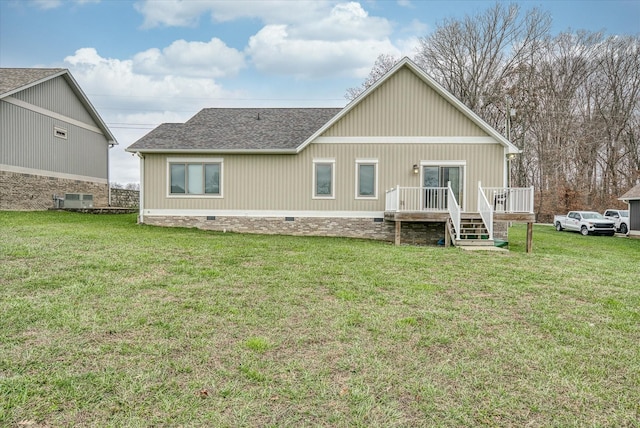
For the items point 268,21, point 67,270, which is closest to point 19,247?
point 67,270

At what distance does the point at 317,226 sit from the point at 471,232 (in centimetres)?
504

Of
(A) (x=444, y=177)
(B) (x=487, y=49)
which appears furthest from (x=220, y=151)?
(B) (x=487, y=49)

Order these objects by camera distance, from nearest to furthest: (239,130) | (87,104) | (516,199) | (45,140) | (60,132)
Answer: (516,199) → (239,130) → (45,140) → (60,132) → (87,104)

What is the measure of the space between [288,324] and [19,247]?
6474 millimetres

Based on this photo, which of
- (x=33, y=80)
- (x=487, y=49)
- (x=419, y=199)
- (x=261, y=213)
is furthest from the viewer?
(x=487, y=49)

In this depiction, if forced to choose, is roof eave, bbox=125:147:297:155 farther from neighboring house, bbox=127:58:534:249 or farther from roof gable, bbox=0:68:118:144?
roof gable, bbox=0:68:118:144

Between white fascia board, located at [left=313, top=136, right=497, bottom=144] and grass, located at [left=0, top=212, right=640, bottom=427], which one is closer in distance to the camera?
grass, located at [left=0, top=212, right=640, bottom=427]

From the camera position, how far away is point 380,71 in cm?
2878

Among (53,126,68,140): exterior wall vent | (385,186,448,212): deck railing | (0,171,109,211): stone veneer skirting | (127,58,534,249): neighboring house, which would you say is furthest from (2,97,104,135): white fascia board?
(385,186,448,212): deck railing

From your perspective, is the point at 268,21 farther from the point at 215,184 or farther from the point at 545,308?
the point at 545,308

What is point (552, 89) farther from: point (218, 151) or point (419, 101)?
point (218, 151)

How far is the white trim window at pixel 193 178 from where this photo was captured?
13.6 metres

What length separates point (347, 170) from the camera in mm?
13203

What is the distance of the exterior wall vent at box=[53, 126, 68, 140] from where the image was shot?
58.2 feet
